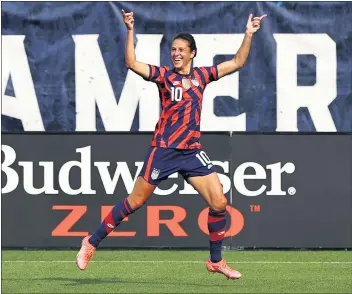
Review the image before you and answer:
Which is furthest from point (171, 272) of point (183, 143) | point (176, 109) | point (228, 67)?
point (228, 67)

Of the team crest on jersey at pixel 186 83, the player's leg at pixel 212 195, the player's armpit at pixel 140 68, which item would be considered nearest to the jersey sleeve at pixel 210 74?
the team crest on jersey at pixel 186 83

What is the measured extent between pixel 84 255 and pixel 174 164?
39.9 inches

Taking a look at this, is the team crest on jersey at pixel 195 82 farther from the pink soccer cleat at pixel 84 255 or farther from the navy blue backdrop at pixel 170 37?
the navy blue backdrop at pixel 170 37

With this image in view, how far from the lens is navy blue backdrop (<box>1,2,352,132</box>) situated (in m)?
13.4

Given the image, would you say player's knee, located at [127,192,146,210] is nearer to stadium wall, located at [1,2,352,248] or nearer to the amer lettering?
stadium wall, located at [1,2,352,248]

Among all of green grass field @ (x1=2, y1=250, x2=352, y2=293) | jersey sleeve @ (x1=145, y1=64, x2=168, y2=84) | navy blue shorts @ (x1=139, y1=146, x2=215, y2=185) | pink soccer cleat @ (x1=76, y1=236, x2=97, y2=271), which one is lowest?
green grass field @ (x1=2, y1=250, x2=352, y2=293)

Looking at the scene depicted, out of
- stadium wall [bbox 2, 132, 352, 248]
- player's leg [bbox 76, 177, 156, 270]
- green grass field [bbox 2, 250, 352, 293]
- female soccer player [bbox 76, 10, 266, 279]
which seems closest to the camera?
green grass field [bbox 2, 250, 352, 293]

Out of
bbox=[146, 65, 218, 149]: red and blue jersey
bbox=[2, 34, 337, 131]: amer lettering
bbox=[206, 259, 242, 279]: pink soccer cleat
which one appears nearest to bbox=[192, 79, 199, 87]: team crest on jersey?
bbox=[146, 65, 218, 149]: red and blue jersey

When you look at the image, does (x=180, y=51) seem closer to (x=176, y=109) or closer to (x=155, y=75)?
(x=155, y=75)

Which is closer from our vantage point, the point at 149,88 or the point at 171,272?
the point at 171,272

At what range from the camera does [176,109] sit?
29.3ft

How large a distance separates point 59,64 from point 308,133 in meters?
3.10

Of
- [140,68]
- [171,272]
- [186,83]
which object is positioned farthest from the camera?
[171,272]

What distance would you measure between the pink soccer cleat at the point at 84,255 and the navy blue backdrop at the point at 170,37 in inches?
179
